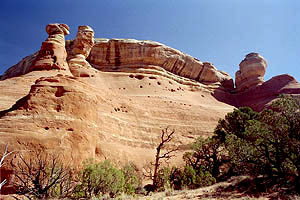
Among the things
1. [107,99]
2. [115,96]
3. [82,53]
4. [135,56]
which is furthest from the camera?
[135,56]

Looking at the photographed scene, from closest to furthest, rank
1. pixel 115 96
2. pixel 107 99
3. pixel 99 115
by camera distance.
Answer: pixel 99 115
pixel 107 99
pixel 115 96

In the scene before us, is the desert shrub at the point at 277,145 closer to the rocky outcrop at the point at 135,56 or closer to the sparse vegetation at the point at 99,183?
the sparse vegetation at the point at 99,183

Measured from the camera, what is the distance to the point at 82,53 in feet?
144

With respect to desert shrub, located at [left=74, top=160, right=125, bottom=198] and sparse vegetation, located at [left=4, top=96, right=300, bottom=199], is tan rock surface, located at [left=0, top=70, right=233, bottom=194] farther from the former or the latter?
desert shrub, located at [left=74, top=160, right=125, bottom=198]

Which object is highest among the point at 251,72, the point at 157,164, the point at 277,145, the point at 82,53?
the point at 82,53

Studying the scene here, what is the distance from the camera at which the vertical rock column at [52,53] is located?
32500 millimetres

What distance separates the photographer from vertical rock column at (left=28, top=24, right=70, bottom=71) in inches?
1280

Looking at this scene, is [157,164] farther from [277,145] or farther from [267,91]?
[267,91]

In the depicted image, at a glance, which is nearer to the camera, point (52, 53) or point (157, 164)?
point (157, 164)

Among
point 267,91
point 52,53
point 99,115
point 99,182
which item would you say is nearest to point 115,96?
point 99,115

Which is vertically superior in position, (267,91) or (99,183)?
(267,91)

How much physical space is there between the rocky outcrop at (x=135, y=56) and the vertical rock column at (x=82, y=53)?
3612mm

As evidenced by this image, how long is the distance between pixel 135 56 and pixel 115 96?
1929 cm

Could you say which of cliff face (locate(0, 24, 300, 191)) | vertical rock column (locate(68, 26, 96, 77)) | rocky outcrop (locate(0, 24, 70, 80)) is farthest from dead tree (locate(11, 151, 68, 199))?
vertical rock column (locate(68, 26, 96, 77))
